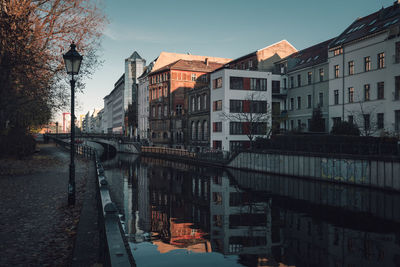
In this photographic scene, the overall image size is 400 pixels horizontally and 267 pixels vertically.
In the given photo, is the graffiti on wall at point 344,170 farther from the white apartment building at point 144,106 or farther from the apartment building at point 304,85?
the white apartment building at point 144,106

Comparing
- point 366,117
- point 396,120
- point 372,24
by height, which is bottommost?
point 396,120

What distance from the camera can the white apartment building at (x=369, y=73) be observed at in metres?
32.6

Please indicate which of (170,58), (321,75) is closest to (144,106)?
(170,58)

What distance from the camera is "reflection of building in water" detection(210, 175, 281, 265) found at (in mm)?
11258

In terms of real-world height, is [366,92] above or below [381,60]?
below

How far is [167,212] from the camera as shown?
1733cm

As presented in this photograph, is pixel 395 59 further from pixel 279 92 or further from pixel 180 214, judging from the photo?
pixel 180 214

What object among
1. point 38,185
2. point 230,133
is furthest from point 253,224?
point 230,133

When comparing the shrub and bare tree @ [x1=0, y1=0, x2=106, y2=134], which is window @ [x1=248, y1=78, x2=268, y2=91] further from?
bare tree @ [x1=0, y1=0, x2=106, y2=134]

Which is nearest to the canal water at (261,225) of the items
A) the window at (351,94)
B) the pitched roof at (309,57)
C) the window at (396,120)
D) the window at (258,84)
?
the window at (396,120)

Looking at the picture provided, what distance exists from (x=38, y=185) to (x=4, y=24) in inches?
341

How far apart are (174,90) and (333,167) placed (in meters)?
46.9

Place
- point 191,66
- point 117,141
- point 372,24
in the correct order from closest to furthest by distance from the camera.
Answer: point 372,24
point 191,66
point 117,141

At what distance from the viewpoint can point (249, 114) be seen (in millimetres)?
48188
